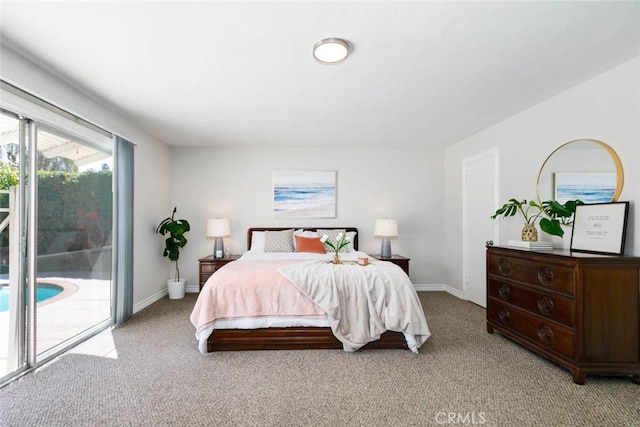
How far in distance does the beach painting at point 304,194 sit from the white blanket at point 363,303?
2273mm

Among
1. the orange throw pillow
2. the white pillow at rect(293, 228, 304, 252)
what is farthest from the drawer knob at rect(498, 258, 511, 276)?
the white pillow at rect(293, 228, 304, 252)

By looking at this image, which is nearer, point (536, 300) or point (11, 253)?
point (11, 253)

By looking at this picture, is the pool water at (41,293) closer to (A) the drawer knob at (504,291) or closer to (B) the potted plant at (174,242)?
(B) the potted plant at (174,242)

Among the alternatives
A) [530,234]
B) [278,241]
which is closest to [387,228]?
[278,241]

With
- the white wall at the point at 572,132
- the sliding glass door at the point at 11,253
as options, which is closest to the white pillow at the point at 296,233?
the white wall at the point at 572,132

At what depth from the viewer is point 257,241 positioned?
478 centimetres

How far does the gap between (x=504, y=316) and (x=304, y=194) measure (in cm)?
330

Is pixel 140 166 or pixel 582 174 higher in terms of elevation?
pixel 140 166

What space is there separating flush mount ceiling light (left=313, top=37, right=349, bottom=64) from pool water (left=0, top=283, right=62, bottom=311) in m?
3.01

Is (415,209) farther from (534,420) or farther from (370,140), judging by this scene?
(534,420)

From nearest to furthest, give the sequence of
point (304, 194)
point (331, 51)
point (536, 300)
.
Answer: point (331, 51) < point (536, 300) < point (304, 194)

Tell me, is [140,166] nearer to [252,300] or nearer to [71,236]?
[71,236]

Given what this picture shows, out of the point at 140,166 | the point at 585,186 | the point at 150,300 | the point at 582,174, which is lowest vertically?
the point at 150,300

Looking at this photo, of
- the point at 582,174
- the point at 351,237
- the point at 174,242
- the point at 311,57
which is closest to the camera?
the point at 311,57
